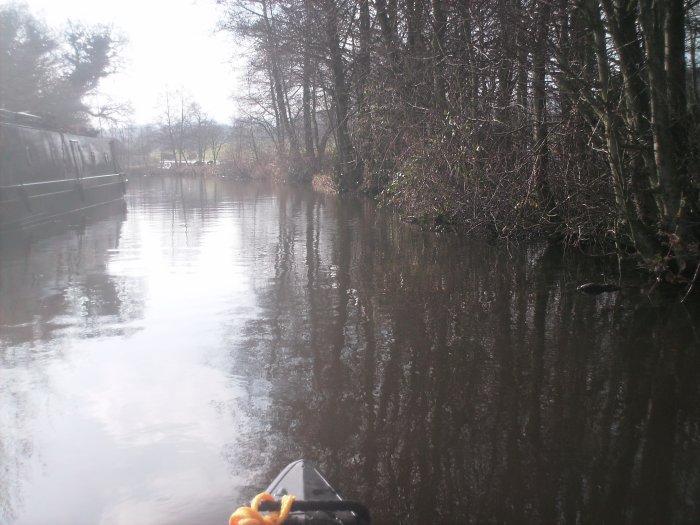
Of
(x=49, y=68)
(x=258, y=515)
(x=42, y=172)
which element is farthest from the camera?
(x=49, y=68)

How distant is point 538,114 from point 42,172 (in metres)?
12.3

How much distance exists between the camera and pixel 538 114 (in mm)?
9812

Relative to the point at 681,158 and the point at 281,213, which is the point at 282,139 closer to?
the point at 281,213

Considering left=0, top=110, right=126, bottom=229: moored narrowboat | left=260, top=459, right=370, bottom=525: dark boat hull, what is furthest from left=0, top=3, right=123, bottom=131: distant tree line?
left=260, top=459, right=370, bottom=525: dark boat hull

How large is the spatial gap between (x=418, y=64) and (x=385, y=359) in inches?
327

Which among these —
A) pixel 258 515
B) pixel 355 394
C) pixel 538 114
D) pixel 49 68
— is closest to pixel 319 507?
pixel 258 515

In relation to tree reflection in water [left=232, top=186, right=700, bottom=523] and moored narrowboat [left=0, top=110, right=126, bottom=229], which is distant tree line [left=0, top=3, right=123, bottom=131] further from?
tree reflection in water [left=232, top=186, right=700, bottom=523]

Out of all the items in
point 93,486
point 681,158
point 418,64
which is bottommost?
point 93,486

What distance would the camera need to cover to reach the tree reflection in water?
3.29m

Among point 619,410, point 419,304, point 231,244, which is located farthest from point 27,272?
point 619,410

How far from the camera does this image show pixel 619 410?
4285 millimetres

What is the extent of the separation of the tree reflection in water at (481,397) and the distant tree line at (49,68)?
566 inches

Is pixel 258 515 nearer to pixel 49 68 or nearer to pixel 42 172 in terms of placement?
pixel 42 172

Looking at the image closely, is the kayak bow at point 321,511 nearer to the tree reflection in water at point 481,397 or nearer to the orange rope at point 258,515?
the orange rope at point 258,515
